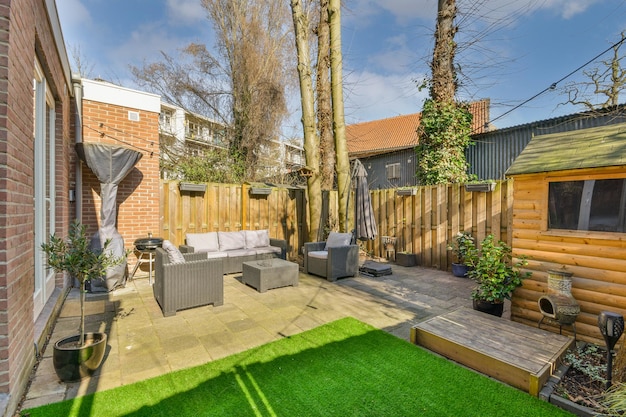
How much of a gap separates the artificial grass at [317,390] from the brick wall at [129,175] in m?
4.42

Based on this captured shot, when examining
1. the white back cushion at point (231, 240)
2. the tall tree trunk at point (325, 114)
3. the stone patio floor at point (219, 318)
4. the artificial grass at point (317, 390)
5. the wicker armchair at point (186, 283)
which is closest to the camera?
the artificial grass at point (317, 390)

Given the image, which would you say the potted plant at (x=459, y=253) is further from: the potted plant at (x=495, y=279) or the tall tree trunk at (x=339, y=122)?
the tall tree trunk at (x=339, y=122)

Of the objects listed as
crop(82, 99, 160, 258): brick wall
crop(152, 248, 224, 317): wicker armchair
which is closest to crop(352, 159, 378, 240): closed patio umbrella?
crop(152, 248, 224, 317): wicker armchair

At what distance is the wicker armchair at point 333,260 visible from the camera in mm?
5973

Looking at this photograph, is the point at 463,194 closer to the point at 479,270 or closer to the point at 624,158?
the point at 479,270

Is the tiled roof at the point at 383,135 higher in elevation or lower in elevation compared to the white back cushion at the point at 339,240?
higher

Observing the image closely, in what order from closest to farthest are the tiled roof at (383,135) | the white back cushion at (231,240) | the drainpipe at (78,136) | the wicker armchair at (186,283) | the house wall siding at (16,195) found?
the house wall siding at (16,195), the wicker armchair at (186,283), the drainpipe at (78,136), the white back cushion at (231,240), the tiled roof at (383,135)

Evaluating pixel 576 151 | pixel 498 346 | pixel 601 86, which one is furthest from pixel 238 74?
pixel 601 86

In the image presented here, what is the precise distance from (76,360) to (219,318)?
1.67 meters

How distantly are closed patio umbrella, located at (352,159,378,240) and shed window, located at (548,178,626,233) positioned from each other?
140 inches

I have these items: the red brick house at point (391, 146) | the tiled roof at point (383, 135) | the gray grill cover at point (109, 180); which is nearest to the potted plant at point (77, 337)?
the gray grill cover at point (109, 180)

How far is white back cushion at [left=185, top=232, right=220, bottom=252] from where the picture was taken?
20.6 ft

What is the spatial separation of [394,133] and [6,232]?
1757cm

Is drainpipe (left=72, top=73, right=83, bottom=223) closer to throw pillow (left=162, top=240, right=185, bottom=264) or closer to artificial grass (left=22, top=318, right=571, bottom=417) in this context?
throw pillow (left=162, top=240, right=185, bottom=264)
